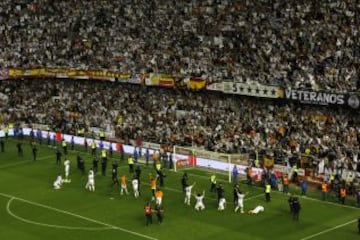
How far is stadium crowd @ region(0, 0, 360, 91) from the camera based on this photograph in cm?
5400

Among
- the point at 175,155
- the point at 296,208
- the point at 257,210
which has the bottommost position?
the point at 257,210

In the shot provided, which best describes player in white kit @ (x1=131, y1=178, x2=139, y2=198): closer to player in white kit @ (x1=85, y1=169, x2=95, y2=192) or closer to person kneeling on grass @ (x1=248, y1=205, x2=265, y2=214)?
player in white kit @ (x1=85, y1=169, x2=95, y2=192)

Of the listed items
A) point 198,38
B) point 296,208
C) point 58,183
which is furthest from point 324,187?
point 198,38

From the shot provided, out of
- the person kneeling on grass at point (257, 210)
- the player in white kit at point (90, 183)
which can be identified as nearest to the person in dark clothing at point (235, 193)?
the person kneeling on grass at point (257, 210)

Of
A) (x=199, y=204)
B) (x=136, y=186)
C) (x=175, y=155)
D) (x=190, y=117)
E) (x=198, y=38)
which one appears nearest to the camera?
(x=199, y=204)

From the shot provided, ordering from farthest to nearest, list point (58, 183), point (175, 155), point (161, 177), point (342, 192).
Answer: point (175, 155) < point (161, 177) < point (58, 183) < point (342, 192)

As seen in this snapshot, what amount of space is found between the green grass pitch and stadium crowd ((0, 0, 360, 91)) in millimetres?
12833

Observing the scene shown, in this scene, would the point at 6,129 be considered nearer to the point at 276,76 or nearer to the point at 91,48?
the point at 91,48

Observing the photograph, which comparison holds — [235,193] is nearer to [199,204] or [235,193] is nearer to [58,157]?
[199,204]

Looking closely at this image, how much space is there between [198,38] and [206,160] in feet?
52.4

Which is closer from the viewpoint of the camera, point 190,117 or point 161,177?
point 161,177

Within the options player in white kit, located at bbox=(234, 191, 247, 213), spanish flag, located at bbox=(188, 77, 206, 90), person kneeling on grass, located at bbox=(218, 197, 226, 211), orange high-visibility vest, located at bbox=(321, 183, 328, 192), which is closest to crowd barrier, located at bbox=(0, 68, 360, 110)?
spanish flag, located at bbox=(188, 77, 206, 90)

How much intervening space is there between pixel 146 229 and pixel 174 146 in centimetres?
1706

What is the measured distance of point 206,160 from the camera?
169 ft
